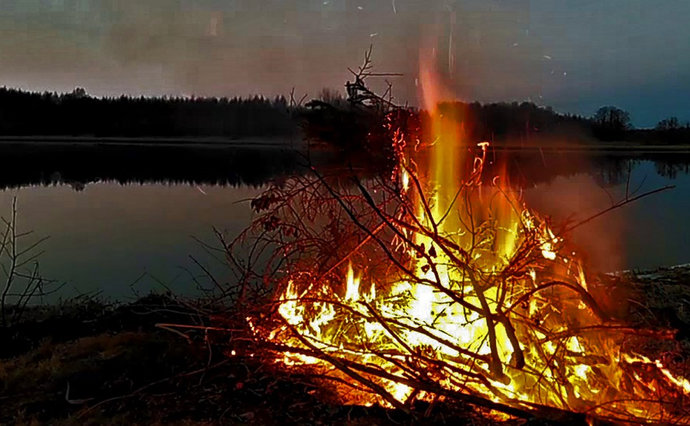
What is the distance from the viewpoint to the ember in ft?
9.95

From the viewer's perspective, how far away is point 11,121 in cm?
5319

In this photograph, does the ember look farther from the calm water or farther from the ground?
the calm water

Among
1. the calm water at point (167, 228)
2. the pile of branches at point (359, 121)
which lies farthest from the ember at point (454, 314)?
the calm water at point (167, 228)

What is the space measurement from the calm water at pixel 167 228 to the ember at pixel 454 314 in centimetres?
141

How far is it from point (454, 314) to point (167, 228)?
1137 cm

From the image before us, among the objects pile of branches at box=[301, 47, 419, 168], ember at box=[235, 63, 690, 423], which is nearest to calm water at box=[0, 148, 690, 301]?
ember at box=[235, 63, 690, 423]

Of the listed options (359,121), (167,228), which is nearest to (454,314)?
(359,121)

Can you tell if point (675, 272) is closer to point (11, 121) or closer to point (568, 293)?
point (568, 293)

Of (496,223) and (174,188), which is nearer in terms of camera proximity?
(496,223)

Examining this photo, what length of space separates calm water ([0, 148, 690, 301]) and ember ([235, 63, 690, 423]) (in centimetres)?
141

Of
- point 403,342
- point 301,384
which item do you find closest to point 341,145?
point 403,342

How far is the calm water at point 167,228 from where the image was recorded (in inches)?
367

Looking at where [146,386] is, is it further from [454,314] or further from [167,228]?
[167,228]

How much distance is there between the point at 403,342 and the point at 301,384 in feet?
2.09
